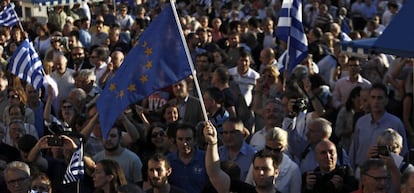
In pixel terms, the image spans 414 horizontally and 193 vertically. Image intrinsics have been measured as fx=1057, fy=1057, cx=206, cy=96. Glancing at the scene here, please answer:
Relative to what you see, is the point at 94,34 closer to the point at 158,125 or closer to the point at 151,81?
the point at 158,125

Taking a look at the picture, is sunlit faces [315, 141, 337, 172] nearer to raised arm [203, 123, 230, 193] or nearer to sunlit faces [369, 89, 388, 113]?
raised arm [203, 123, 230, 193]

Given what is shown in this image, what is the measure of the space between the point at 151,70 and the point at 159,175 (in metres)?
0.78

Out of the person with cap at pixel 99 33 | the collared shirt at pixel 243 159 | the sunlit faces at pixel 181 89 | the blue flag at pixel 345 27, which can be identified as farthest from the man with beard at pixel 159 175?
the blue flag at pixel 345 27

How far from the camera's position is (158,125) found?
972 centimetres

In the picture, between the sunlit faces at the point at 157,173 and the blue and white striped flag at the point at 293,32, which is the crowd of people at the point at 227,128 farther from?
the blue and white striped flag at the point at 293,32

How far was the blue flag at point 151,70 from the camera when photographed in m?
7.78

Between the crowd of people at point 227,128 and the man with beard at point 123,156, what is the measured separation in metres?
0.01

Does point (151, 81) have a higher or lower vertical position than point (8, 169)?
higher

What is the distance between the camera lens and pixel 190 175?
8445mm

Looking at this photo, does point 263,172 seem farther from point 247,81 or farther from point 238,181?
point 247,81

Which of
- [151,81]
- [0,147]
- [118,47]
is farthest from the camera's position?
[118,47]

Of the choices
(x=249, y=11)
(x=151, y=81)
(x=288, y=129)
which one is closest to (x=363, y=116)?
(x=288, y=129)

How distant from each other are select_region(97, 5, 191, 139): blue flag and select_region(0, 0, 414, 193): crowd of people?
Result: 0.09 meters

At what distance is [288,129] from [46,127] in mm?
2785
